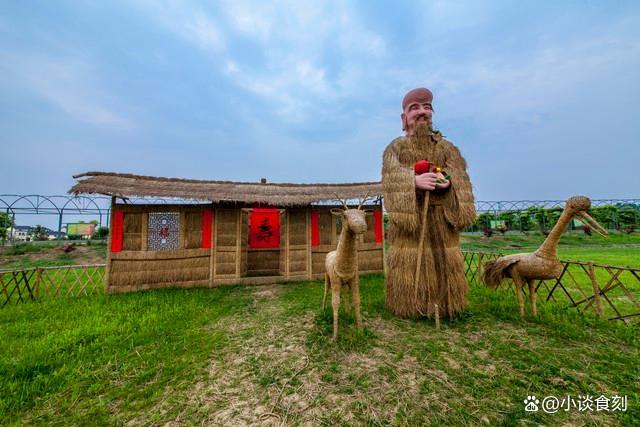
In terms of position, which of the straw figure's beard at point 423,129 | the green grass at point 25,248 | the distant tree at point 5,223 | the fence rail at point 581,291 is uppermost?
the straw figure's beard at point 423,129

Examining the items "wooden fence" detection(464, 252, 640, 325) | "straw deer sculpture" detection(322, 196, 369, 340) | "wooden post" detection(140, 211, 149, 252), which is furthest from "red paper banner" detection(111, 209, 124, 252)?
"wooden fence" detection(464, 252, 640, 325)

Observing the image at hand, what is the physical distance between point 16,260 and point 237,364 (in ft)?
54.6

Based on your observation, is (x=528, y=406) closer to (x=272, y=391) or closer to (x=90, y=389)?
(x=272, y=391)

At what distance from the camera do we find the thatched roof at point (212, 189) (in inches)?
262

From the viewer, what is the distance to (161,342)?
3578 millimetres

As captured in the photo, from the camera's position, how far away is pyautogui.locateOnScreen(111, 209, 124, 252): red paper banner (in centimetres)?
677

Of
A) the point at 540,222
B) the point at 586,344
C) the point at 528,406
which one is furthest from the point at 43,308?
the point at 540,222

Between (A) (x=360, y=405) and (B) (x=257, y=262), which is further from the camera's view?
(B) (x=257, y=262)

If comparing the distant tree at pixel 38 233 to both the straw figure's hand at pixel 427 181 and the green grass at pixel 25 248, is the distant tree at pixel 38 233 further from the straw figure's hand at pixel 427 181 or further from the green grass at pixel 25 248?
the straw figure's hand at pixel 427 181

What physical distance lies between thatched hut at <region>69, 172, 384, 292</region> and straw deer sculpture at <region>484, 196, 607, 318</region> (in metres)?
4.00

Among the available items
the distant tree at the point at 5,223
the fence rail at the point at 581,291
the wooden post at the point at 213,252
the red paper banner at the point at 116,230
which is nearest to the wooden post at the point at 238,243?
the wooden post at the point at 213,252

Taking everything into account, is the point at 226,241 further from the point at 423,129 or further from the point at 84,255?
the point at 84,255

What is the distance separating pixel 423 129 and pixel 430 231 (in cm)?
184

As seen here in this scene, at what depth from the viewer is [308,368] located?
9.50 feet
